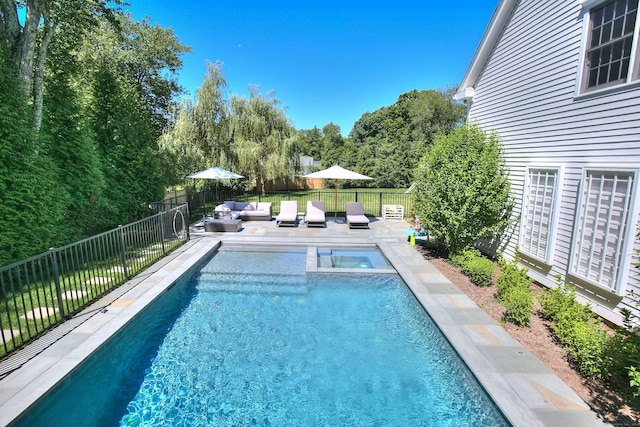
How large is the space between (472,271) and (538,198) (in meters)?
2.14

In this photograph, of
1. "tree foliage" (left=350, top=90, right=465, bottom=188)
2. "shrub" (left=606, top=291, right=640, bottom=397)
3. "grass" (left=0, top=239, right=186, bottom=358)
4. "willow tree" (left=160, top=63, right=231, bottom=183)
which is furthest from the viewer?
"tree foliage" (left=350, top=90, right=465, bottom=188)

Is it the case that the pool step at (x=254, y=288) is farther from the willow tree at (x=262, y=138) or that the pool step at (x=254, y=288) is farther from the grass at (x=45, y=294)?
the willow tree at (x=262, y=138)

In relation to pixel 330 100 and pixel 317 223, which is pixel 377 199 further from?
pixel 330 100

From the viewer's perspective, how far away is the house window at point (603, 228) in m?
4.49

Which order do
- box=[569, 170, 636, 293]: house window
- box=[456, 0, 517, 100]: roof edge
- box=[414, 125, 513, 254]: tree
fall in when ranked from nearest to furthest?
box=[569, 170, 636, 293]: house window, box=[414, 125, 513, 254]: tree, box=[456, 0, 517, 100]: roof edge

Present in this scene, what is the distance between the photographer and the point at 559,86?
5836 mm

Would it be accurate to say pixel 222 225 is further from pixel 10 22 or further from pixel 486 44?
pixel 486 44

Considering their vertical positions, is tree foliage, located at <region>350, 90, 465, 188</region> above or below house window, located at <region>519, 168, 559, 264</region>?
above

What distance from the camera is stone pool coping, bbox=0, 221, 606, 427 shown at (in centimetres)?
304

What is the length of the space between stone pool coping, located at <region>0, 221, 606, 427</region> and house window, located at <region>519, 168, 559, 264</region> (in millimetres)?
2039

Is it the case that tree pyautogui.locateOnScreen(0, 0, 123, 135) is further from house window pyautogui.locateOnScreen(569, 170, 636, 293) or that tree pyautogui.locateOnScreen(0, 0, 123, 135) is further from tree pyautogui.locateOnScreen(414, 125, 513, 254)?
house window pyautogui.locateOnScreen(569, 170, 636, 293)

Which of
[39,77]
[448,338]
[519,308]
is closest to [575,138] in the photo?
[519,308]

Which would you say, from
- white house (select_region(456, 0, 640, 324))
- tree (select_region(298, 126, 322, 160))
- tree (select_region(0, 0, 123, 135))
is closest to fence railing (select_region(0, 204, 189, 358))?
tree (select_region(0, 0, 123, 135))

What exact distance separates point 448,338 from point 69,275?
589 cm
